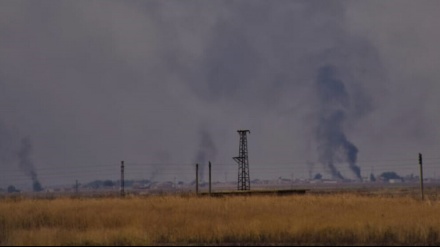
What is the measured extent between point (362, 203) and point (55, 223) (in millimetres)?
15411

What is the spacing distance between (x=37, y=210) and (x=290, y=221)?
1151cm

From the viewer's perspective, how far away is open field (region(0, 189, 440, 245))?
62.0 feet

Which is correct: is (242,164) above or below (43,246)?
above

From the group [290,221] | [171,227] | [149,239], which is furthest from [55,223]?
[290,221]

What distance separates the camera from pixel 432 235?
20.4 metres

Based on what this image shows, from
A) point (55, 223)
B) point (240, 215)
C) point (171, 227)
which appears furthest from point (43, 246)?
point (240, 215)

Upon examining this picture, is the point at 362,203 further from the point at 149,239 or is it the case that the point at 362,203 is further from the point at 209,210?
the point at 149,239

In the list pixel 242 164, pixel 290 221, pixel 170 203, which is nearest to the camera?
pixel 290 221

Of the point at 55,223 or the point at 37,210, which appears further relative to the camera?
the point at 37,210

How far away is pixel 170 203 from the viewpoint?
3091 centimetres

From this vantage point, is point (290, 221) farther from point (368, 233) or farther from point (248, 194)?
point (248, 194)

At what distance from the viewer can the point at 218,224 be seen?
21484 millimetres

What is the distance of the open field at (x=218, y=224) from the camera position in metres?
18.9

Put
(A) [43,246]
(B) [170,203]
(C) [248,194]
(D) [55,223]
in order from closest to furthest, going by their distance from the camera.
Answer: (A) [43,246], (D) [55,223], (B) [170,203], (C) [248,194]
